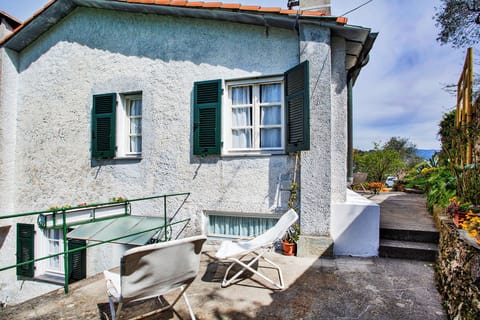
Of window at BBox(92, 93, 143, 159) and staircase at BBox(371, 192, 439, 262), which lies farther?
window at BBox(92, 93, 143, 159)

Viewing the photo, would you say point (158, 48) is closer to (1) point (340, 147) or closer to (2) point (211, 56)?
(2) point (211, 56)

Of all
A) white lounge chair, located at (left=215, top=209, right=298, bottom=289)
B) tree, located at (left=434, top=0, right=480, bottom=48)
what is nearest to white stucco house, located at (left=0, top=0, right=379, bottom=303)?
white lounge chair, located at (left=215, top=209, right=298, bottom=289)

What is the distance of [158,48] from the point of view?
19.6ft

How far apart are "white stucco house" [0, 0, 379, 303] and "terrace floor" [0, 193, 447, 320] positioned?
845 millimetres

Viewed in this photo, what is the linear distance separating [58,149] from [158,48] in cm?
372

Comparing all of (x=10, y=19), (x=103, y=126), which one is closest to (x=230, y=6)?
(x=103, y=126)

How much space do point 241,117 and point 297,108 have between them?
124cm

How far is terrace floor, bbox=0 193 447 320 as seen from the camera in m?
2.82

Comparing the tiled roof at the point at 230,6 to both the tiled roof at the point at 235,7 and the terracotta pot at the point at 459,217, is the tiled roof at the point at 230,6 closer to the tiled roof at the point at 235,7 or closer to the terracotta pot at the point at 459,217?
the tiled roof at the point at 235,7

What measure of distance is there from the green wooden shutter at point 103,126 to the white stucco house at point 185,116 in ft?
0.09

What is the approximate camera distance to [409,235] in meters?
4.75

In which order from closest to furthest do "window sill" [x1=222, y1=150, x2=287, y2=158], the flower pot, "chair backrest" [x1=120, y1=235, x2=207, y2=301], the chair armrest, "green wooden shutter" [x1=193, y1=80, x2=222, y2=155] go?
1. "chair backrest" [x1=120, y1=235, x2=207, y2=301]
2. the chair armrest
3. the flower pot
4. "window sill" [x1=222, y1=150, x2=287, y2=158]
5. "green wooden shutter" [x1=193, y1=80, x2=222, y2=155]

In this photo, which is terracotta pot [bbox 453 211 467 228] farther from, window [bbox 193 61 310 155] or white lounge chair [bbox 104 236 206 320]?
white lounge chair [bbox 104 236 206 320]

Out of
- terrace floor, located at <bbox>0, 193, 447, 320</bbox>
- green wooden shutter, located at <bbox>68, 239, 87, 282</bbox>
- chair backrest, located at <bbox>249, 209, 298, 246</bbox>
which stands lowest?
green wooden shutter, located at <bbox>68, 239, 87, 282</bbox>
